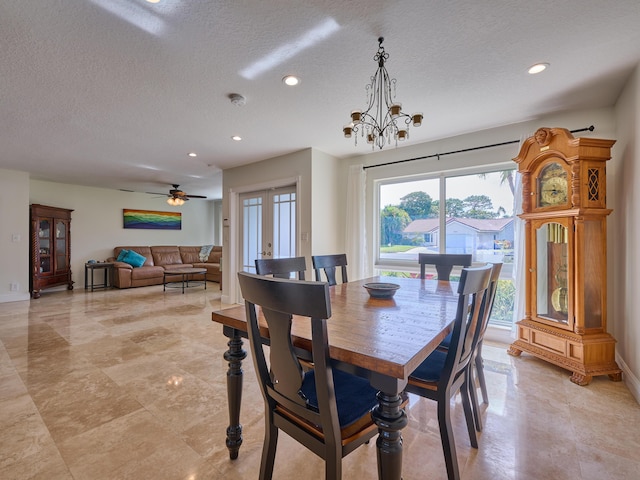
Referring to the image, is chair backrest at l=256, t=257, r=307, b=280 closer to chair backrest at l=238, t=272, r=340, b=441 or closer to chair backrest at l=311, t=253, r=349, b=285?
chair backrest at l=311, t=253, r=349, b=285

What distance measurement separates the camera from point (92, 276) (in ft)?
21.4

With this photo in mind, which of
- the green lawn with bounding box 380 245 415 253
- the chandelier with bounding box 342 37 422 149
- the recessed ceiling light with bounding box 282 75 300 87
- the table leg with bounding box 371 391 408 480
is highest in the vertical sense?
the recessed ceiling light with bounding box 282 75 300 87

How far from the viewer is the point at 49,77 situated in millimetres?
2268

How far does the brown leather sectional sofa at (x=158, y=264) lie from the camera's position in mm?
6695

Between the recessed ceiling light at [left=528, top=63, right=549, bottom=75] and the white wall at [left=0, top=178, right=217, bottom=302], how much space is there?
7572 millimetres

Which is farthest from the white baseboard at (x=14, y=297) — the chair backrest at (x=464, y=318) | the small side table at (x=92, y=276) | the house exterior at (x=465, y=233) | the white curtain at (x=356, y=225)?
the chair backrest at (x=464, y=318)

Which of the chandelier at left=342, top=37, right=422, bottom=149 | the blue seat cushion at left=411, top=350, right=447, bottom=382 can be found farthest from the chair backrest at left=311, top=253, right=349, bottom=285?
the blue seat cushion at left=411, top=350, right=447, bottom=382

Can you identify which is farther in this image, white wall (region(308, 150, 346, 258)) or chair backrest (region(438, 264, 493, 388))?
white wall (region(308, 150, 346, 258))

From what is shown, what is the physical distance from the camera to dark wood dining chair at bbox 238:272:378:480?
0.94 m

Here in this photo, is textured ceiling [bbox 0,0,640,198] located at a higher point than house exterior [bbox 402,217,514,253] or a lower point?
higher

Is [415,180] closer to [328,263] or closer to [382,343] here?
[328,263]

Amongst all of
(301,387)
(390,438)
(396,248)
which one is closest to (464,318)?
(390,438)

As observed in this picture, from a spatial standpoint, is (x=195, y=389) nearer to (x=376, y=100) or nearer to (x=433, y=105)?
(x=376, y=100)

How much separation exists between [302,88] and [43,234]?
21.3 ft
